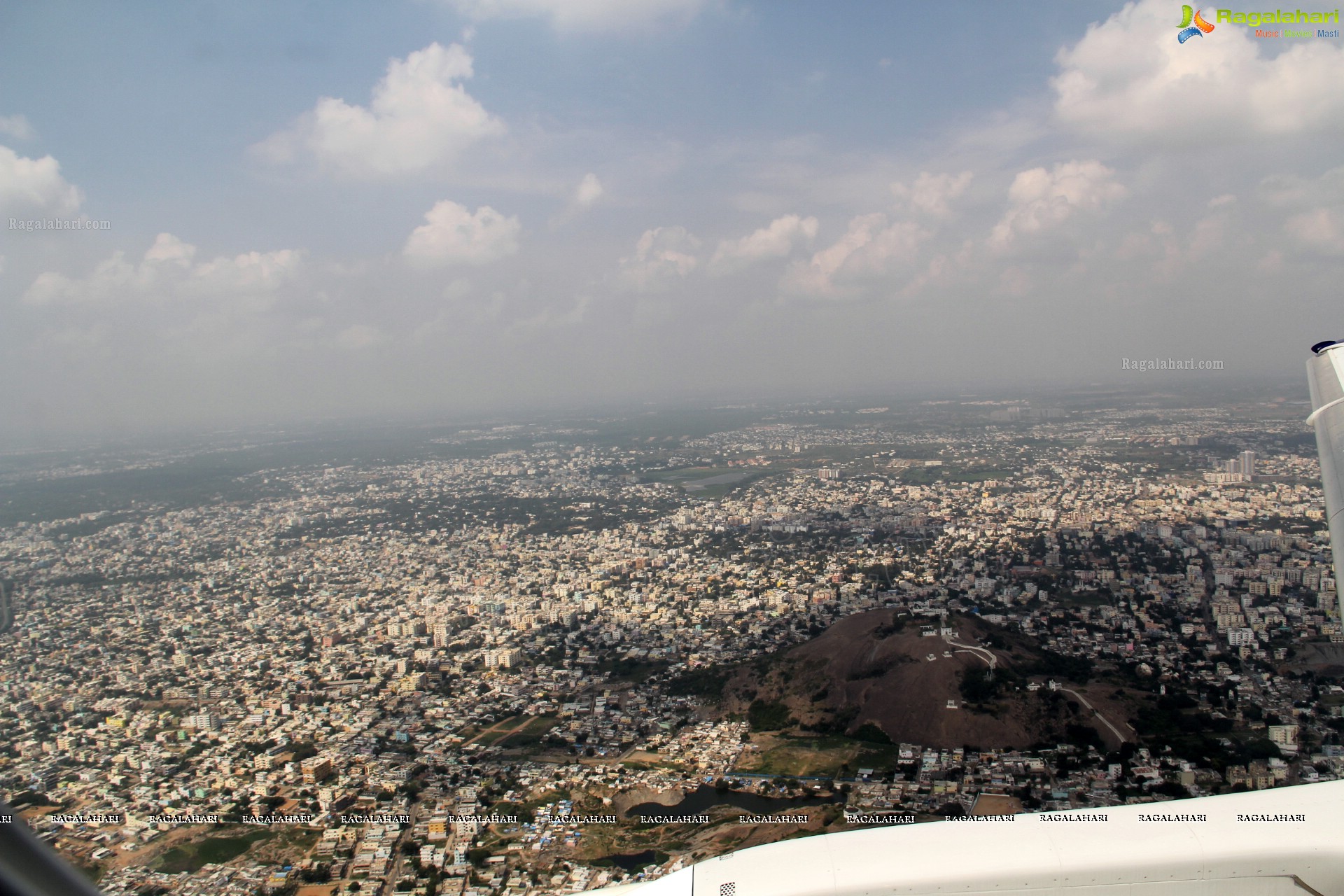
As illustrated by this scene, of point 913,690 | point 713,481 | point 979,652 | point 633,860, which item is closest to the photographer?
point 633,860

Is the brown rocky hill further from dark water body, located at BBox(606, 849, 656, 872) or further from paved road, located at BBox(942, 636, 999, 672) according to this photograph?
dark water body, located at BBox(606, 849, 656, 872)

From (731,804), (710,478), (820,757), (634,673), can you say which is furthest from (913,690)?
(710,478)

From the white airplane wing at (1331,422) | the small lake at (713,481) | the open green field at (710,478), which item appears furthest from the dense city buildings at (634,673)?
the white airplane wing at (1331,422)

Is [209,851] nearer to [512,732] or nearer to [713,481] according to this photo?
[512,732]

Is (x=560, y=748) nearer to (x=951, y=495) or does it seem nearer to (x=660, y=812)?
(x=660, y=812)

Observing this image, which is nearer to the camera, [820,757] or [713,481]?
[820,757]

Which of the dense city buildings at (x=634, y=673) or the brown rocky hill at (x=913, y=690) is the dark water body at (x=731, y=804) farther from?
the brown rocky hill at (x=913, y=690)
